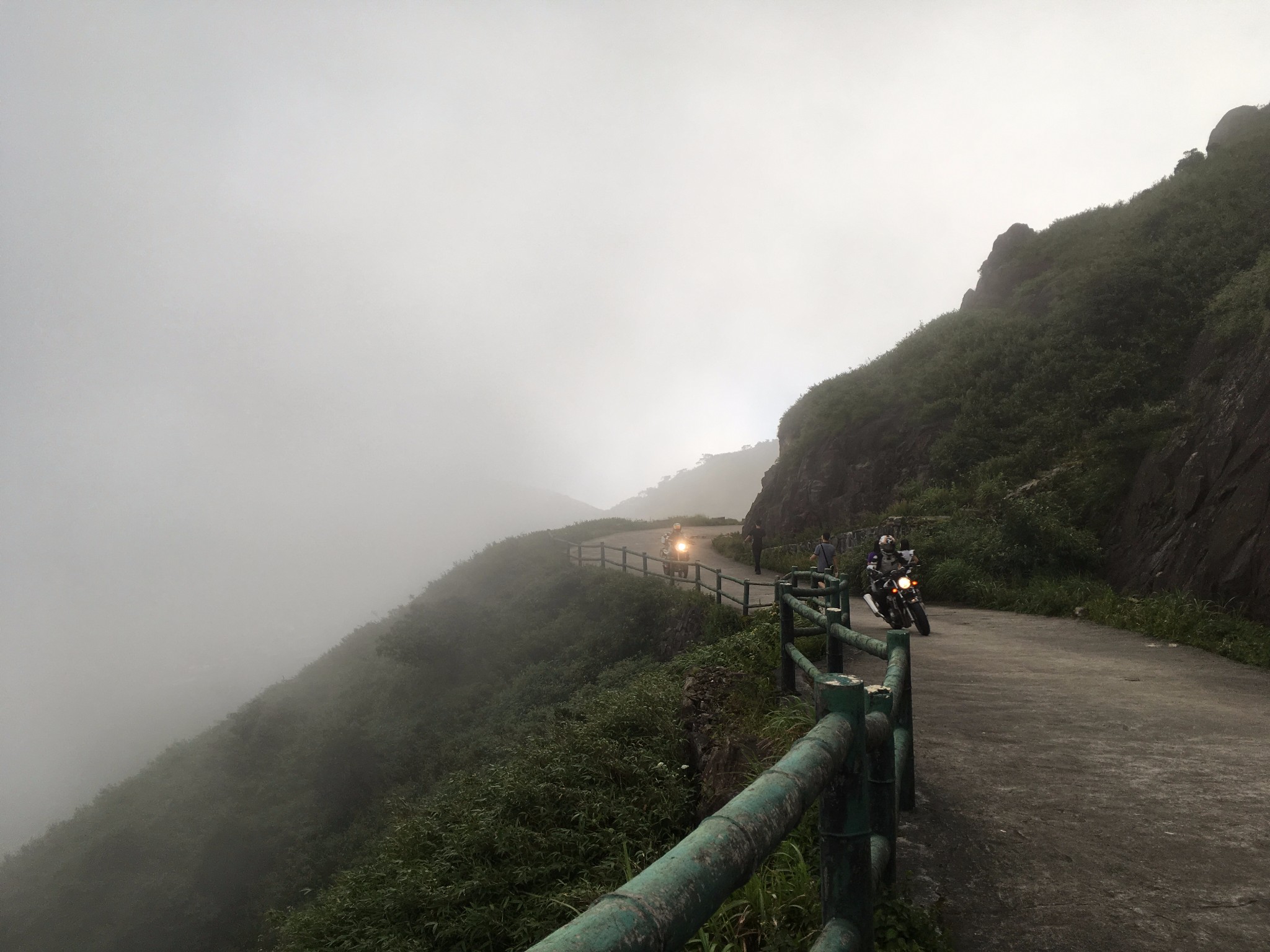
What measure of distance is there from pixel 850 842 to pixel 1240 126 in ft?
130

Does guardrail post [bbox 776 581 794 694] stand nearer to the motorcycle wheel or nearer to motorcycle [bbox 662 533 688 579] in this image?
the motorcycle wheel

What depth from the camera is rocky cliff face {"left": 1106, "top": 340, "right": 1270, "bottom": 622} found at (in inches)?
383

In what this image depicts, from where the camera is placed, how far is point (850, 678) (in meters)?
1.97

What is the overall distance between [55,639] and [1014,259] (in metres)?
234

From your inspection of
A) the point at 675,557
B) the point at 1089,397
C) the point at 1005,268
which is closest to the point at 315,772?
the point at 675,557

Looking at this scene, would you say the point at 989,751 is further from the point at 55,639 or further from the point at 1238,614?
the point at 55,639

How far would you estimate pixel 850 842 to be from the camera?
1768mm

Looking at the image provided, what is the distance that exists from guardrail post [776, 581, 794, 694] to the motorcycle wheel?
15.2ft

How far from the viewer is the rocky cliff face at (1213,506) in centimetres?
972

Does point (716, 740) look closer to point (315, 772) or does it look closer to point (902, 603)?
point (902, 603)

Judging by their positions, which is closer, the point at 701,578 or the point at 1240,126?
the point at 701,578

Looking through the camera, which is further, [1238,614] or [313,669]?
[313,669]

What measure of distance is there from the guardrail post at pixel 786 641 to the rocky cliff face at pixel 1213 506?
7.43 metres

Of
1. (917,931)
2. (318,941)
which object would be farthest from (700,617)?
(917,931)
